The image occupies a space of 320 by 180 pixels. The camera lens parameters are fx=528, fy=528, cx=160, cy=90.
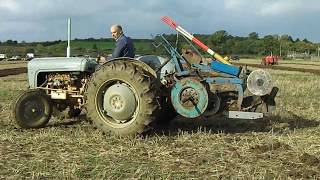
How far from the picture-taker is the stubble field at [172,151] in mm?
6070

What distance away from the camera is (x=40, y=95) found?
9.79 meters

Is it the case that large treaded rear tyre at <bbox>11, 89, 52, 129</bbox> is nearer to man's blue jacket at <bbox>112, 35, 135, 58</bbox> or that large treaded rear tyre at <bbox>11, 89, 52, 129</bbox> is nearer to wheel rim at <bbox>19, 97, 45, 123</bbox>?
wheel rim at <bbox>19, 97, 45, 123</bbox>

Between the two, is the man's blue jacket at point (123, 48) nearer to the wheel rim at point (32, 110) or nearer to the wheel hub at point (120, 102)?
the wheel hub at point (120, 102)

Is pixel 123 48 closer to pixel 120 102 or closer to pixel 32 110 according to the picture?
pixel 120 102

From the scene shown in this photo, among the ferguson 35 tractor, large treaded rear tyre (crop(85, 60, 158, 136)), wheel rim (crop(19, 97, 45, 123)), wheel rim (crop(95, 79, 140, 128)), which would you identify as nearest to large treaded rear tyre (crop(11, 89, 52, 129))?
wheel rim (crop(19, 97, 45, 123))

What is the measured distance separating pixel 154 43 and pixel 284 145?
3.02 metres

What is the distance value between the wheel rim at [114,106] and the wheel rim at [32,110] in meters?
1.54

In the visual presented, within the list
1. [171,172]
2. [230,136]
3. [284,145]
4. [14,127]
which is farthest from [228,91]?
[14,127]

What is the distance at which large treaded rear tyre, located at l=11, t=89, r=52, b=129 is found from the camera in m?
9.61

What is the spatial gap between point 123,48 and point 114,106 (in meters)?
1.06

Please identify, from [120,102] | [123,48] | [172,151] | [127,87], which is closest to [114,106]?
[120,102]

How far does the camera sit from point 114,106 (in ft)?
28.6

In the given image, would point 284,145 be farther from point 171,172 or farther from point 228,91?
point 171,172

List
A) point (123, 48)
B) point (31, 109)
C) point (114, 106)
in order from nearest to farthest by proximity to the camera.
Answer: point (114, 106) < point (123, 48) < point (31, 109)
